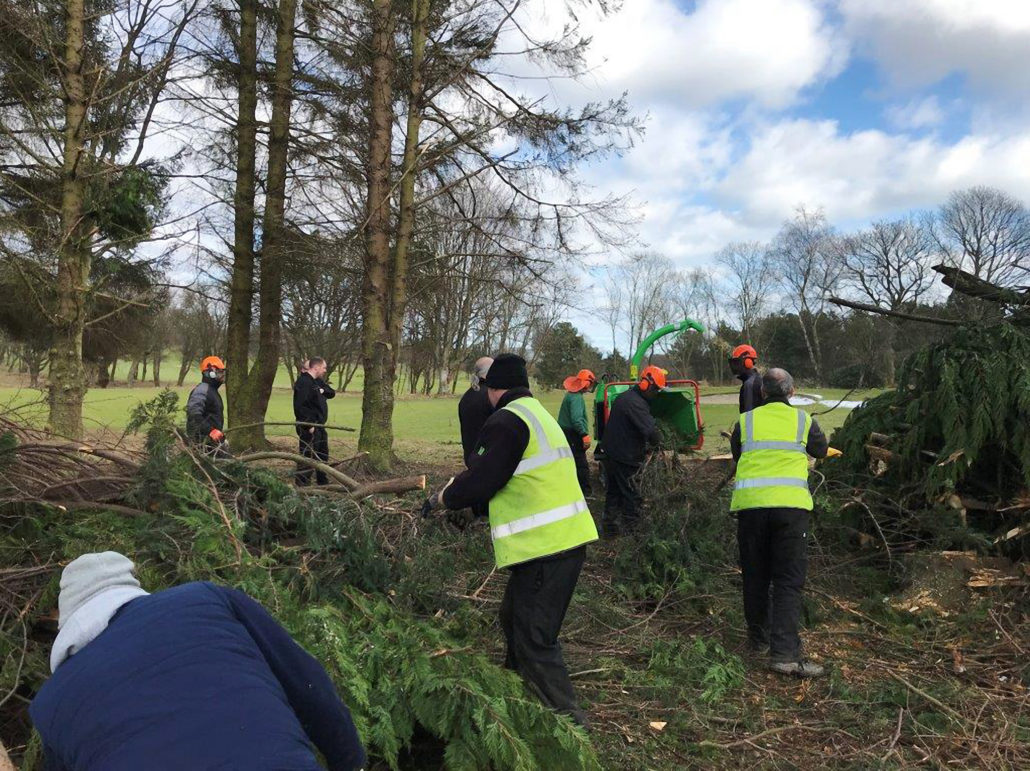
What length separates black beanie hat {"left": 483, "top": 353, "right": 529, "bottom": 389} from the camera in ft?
11.7

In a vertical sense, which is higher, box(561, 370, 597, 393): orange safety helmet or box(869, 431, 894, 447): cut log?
box(561, 370, 597, 393): orange safety helmet

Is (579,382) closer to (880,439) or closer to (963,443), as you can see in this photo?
(880,439)

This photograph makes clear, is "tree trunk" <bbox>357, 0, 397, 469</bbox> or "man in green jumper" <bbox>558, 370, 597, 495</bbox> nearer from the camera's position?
"man in green jumper" <bbox>558, 370, 597, 495</bbox>

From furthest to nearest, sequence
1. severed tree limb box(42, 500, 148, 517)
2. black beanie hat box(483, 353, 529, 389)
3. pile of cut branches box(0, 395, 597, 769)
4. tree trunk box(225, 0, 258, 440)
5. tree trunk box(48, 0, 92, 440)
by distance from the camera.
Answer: tree trunk box(225, 0, 258, 440) → tree trunk box(48, 0, 92, 440) → severed tree limb box(42, 500, 148, 517) → black beanie hat box(483, 353, 529, 389) → pile of cut branches box(0, 395, 597, 769)

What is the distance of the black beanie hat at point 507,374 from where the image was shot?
141 inches

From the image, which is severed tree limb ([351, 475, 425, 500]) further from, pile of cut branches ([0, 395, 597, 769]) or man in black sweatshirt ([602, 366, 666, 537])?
man in black sweatshirt ([602, 366, 666, 537])

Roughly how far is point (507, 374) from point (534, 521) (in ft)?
2.36

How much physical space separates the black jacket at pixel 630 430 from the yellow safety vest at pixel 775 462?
2.43 m

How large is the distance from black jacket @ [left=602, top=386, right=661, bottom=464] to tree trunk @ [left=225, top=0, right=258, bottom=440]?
21.7ft

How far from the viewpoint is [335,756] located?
1901mm

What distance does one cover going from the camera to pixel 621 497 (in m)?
7.41

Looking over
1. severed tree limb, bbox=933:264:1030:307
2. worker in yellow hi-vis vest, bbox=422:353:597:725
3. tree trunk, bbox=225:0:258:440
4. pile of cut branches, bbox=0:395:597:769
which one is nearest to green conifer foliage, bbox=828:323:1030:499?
severed tree limb, bbox=933:264:1030:307

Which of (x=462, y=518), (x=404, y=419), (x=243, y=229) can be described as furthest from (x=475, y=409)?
(x=404, y=419)

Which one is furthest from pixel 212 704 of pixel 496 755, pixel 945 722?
pixel 945 722
